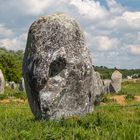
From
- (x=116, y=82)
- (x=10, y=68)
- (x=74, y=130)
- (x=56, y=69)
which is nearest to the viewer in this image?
(x=74, y=130)

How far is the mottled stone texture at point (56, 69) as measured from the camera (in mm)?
12961

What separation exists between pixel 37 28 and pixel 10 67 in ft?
252

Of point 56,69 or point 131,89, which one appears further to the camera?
point 131,89

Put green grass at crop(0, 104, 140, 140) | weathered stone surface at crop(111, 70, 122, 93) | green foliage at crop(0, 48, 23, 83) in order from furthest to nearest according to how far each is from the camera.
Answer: green foliage at crop(0, 48, 23, 83) → weathered stone surface at crop(111, 70, 122, 93) → green grass at crop(0, 104, 140, 140)

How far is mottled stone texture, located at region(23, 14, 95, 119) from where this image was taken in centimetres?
1296

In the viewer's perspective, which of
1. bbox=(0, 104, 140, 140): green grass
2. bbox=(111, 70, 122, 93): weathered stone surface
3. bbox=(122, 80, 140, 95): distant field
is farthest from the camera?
bbox=(111, 70, 122, 93): weathered stone surface

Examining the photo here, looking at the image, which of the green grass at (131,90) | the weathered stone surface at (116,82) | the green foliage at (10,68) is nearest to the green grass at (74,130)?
the green grass at (131,90)

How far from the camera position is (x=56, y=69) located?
43.4 feet

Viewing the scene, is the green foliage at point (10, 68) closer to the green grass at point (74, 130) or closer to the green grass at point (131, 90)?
the green grass at point (131, 90)

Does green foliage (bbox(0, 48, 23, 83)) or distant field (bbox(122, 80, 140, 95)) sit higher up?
green foliage (bbox(0, 48, 23, 83))

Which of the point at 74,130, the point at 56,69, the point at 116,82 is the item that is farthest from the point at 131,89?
the point at 74,130

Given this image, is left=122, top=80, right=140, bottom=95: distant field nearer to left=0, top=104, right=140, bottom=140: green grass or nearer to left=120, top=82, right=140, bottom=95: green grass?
left=120, top=82, right=140, bottom=95: green grass

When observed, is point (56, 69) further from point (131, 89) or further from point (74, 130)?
point (131, 89)

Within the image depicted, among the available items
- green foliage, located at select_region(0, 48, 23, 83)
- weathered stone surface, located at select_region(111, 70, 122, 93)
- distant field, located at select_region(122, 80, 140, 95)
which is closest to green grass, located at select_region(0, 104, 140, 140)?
distant field, located at select_region(122, 80, 140, 95)
